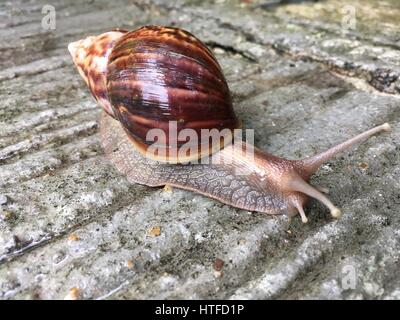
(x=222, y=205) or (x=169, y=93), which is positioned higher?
(x=169, y=93)

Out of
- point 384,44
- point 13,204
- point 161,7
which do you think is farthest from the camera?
point 161,7

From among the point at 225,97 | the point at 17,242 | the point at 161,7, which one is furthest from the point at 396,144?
the point at 161,7

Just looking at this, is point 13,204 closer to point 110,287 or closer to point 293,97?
point 110,287

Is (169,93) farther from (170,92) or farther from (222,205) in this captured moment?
(222,205)

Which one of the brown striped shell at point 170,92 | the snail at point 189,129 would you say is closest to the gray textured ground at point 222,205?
the snail at point 189,129

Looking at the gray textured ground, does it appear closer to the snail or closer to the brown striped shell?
the snail

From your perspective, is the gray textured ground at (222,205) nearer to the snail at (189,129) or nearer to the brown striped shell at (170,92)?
the snail at (189,129)

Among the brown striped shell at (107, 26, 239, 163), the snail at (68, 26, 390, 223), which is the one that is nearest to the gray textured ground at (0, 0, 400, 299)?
the snail at (68, 26, 390, 223)

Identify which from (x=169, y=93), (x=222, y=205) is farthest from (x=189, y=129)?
(x=222, y=205)
